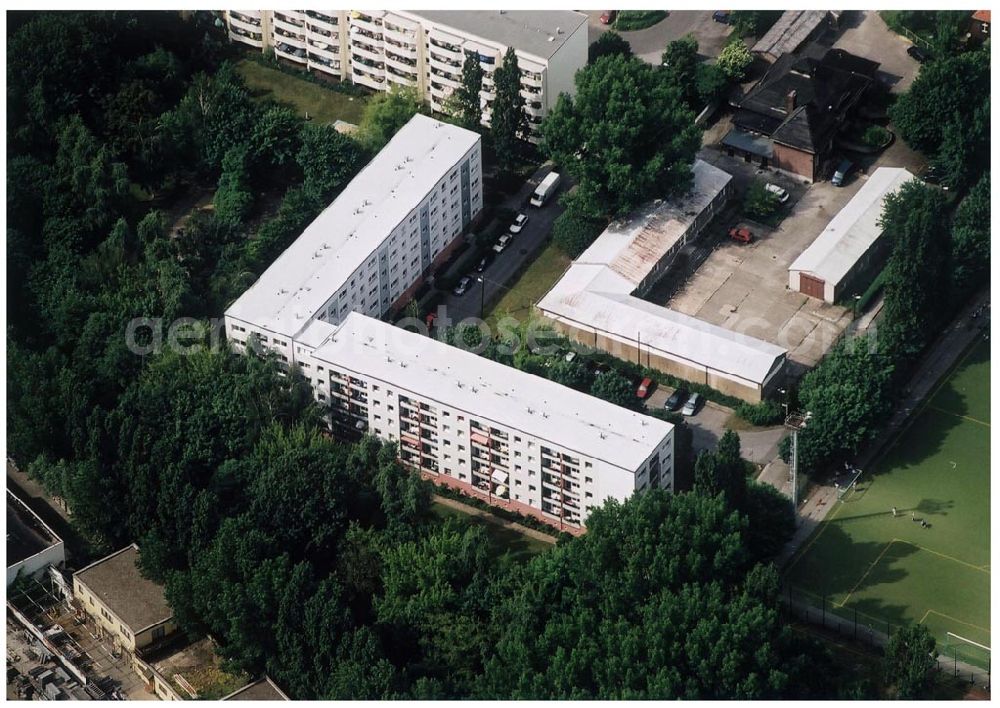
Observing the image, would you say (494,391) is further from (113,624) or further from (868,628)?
(113,624)

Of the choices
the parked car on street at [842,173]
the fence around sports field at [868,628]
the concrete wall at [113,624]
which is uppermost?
the parked car on street at [842,173]

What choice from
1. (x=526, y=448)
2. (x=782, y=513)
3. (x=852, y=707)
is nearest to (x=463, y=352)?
(x=526, y=448)

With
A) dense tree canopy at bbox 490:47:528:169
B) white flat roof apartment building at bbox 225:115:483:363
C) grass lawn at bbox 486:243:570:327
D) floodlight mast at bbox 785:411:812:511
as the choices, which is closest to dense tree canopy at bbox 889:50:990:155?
grass lawn at bbox 486:243:570:327

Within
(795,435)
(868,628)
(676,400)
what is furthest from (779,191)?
(868,628)

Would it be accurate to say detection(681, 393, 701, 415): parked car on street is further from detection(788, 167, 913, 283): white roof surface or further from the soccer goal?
detection(788, 167, 913, 283): white roof surface

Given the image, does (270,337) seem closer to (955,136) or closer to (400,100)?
(400,100)

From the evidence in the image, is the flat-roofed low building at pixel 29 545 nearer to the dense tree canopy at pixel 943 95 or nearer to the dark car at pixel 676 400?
the dark car at pixel 676 400

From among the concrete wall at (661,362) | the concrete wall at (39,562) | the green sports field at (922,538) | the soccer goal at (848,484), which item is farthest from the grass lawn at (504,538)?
the concrete wall at (39,562)
